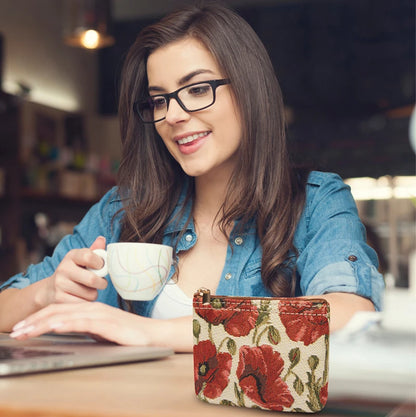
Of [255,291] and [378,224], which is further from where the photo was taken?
[378,224]

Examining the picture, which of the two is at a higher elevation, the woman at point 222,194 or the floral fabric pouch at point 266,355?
the woman at point 222,194

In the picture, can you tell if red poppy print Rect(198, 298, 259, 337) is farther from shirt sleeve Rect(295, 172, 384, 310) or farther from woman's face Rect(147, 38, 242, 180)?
woman's face Rect(147, 38, 242, 180)

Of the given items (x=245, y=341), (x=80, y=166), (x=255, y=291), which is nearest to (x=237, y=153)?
(x=255, y=291)

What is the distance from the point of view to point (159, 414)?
52 cm

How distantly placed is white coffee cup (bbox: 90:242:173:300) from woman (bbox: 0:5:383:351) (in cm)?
23

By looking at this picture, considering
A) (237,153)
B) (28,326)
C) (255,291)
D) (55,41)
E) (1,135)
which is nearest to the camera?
(28,326)

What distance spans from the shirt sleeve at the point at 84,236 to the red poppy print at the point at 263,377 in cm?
89

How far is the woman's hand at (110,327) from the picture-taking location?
0.86 metres

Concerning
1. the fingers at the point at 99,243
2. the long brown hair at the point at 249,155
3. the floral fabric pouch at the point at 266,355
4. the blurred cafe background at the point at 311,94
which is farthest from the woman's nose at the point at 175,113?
the blurred cafe background at the point at 311,94

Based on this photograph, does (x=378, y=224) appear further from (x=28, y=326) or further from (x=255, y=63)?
(x=28, y=326)

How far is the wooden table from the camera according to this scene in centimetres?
53

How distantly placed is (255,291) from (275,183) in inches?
9.3

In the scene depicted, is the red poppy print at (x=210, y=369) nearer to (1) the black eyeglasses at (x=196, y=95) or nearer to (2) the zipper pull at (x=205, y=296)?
(2) the zipper pull at (x=205, y=296)

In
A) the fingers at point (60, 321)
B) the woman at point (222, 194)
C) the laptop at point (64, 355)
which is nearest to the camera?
the laptop at point (64, 355)
